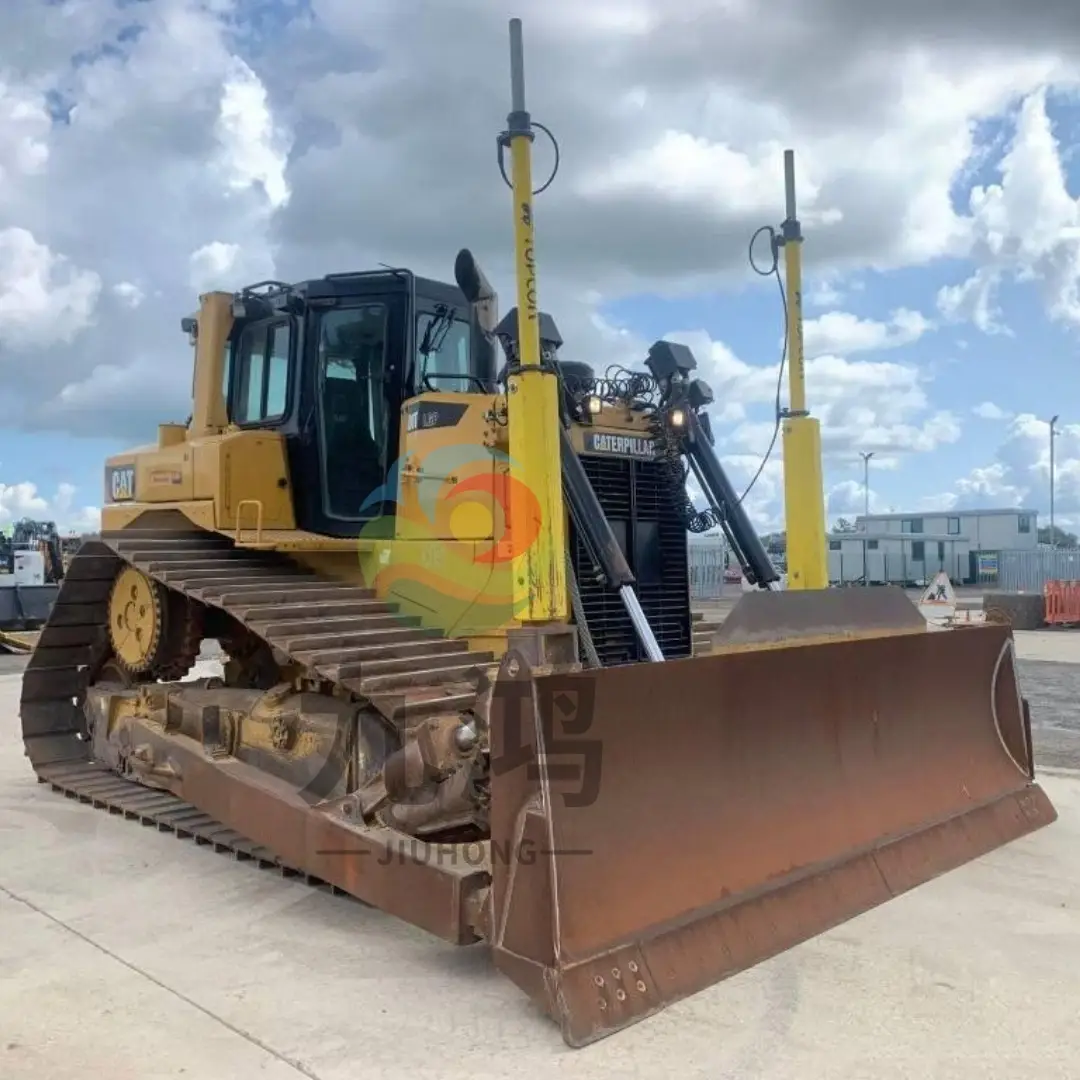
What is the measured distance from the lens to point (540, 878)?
340 centimetres

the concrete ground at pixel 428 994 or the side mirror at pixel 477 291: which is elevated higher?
the side mirror at pixel 477 291

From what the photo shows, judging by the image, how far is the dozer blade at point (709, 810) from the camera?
3.43m

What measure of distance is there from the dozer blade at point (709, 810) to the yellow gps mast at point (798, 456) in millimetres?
967

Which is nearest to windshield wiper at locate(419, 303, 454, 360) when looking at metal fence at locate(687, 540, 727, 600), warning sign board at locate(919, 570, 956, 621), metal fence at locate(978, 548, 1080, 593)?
warning sign board at locate(919, 570, 956, 621)

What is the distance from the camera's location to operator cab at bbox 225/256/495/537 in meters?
6.07

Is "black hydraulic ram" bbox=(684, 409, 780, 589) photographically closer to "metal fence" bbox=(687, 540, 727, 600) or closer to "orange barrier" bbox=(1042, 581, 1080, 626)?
"orange barrier" bbox=(1042, 581, 1080, 626)

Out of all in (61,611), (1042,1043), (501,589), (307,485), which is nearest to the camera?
(1042,1043)

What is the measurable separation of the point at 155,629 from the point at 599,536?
285 centimetres

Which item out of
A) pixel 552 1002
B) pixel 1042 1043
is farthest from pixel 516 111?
pixel 1042 1043

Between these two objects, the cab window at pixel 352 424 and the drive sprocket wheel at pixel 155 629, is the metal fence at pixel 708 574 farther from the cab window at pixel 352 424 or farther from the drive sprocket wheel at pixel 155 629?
the cab window at pixel 352 424

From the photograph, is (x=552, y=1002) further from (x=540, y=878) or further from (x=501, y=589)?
(x=501, y=589)

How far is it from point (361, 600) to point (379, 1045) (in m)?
2.72

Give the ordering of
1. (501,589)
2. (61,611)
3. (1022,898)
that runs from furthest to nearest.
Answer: (61,611) < (501,589) < (1022,898)

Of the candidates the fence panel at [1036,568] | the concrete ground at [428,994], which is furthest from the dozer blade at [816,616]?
the fence panel at [1036,568]
